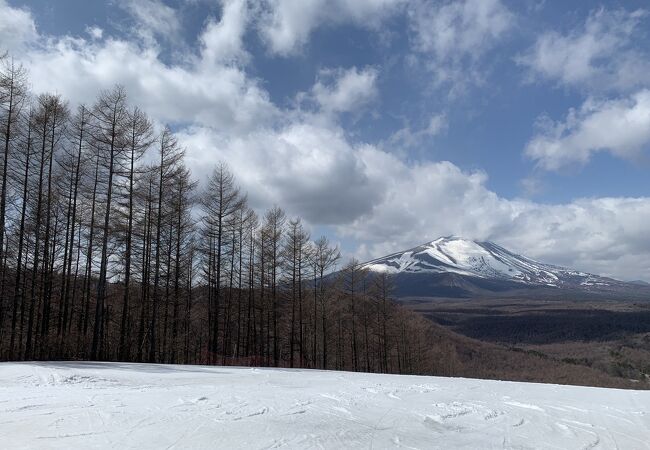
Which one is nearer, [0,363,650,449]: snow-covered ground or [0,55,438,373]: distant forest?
[0,363,650,449]: snow-covered ground

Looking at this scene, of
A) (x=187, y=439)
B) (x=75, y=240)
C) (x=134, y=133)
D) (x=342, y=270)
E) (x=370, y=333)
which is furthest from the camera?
(x=370, y=333)

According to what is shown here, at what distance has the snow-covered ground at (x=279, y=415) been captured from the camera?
5.62 m

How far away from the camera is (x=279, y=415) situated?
7031mm

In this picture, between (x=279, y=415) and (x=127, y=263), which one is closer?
(x=279, y=415)

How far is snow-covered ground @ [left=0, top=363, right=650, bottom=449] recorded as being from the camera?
5.62 m

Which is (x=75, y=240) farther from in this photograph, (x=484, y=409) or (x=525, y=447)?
(x=525, y=447)

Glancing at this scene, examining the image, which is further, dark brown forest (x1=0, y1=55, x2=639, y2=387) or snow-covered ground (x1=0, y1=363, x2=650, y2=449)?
dark brown forest (x1=0, y1=55, x2=639, y2=387)

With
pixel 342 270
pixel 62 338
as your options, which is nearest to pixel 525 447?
pixel 62 338

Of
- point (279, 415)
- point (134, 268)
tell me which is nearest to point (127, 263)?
point (134, 268)

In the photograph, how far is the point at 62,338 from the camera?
1703 centimetres

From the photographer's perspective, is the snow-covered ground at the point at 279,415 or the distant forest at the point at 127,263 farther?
the distant forest at the point at 127,263

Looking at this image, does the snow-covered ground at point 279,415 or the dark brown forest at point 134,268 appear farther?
the dark brown forest at point 134,268

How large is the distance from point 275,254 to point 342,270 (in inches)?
286

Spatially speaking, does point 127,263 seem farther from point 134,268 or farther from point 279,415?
point 279,415
